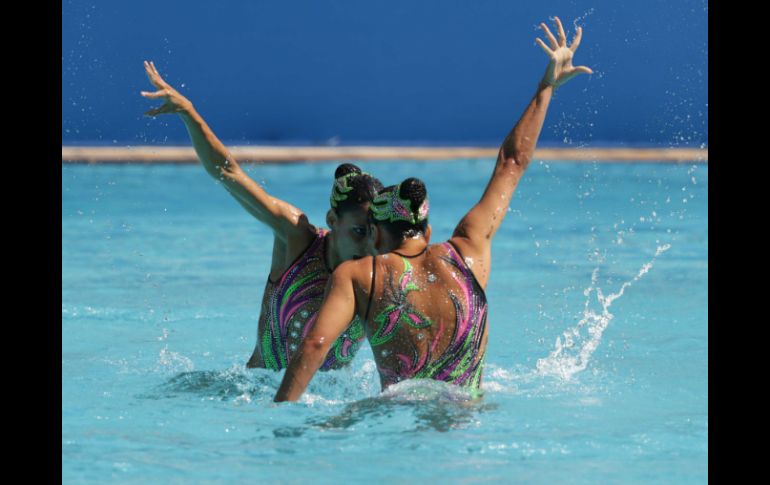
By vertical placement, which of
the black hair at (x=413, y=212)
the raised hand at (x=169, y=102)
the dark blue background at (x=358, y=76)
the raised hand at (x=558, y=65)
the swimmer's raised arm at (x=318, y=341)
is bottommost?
the swimmer's raised arm at (x=318, y=341)

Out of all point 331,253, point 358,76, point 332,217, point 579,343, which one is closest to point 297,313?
point 331,253

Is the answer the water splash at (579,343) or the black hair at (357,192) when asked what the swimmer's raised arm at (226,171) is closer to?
the black hair at (357,192)

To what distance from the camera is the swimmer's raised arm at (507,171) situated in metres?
3.43

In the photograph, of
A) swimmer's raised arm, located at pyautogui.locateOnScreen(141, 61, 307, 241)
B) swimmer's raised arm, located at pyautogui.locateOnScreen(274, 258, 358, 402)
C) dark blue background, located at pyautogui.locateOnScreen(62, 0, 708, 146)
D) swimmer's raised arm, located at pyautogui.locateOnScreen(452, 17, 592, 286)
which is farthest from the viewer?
dark blue background, located at pyautogui.locateOnScreen(62, 0, 708, 146)

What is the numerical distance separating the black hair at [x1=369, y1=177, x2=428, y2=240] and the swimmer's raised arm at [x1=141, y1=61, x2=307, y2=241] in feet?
1.57

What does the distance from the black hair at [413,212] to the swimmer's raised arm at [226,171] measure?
48cm

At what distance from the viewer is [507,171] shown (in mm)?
3635

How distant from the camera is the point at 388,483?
3.03 metres

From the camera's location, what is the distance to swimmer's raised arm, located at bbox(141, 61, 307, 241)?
3730 mm

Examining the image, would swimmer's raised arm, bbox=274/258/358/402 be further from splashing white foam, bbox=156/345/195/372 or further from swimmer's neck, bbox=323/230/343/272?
splashing white foam, bbox=156/345/195/372

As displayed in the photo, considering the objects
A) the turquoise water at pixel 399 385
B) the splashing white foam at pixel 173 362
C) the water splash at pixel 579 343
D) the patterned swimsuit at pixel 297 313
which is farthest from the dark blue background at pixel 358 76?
the patterned swimsuit at pixel 297 313

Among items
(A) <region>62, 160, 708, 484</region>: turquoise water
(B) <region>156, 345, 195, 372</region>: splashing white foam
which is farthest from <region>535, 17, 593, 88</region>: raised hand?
(B) <region>156, 345, 195, 372</region>: splashing white foam
